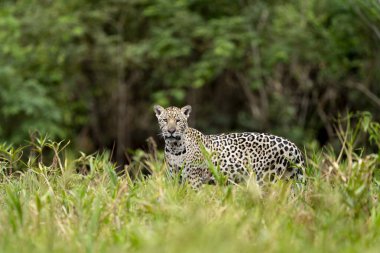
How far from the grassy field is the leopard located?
1.98 meters

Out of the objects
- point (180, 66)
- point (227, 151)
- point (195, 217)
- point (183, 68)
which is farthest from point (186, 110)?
point (180, 66)

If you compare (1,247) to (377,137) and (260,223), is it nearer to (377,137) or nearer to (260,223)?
(260,223)

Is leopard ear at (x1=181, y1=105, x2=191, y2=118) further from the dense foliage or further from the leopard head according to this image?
the dense foliage

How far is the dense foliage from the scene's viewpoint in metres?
20.9

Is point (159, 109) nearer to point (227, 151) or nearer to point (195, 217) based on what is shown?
point (227, 151)

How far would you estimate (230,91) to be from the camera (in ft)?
79.9

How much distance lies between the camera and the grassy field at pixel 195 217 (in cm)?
665

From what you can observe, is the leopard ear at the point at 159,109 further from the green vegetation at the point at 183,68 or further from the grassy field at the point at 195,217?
the green vegetation at the point at 183,68

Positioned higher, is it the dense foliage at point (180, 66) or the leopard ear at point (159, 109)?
the leopard ear at point (159, 109)

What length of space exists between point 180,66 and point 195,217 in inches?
629

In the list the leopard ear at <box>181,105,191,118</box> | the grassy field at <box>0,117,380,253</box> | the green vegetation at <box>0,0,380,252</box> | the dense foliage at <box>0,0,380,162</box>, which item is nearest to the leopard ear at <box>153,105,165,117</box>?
the leopard ear at <box>181,105,191,118</box>

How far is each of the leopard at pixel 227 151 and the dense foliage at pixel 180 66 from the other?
9.26 metres

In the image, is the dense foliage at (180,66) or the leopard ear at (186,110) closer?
the leopard ear at (186,110)

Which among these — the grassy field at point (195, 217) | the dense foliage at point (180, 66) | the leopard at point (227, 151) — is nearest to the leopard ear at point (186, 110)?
the leopard at point (227, 151)
